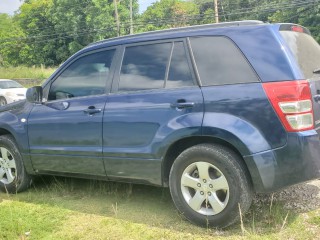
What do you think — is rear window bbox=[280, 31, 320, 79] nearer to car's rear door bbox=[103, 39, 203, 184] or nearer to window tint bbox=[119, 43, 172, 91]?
car's rear door bbox=[103, 39, 203, 184]

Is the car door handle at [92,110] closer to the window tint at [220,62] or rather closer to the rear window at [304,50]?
the window tint at [220,62]

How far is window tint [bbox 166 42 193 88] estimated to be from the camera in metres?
3.62

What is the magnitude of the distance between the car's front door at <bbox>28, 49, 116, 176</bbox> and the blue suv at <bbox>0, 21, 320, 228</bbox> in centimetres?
1

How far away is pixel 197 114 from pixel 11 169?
2730mm

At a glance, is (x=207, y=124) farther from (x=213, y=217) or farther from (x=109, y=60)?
(x=109, y=60)

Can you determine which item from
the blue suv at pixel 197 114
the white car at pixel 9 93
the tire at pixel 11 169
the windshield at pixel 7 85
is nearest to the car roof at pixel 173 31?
the blue suv at pixel 197 114

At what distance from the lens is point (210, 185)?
342cm

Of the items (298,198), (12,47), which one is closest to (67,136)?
(298,198)

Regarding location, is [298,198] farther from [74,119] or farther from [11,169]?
[11,169]

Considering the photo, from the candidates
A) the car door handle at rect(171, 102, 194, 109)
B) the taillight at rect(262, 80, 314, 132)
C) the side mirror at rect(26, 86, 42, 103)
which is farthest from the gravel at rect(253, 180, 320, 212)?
the side mirror at rect(26, 86, 42, 103)

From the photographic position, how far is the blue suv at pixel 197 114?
321 cm

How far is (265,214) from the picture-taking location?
3695mm

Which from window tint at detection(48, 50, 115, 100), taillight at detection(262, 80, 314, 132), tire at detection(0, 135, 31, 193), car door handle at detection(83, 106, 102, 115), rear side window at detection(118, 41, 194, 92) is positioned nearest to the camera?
taillight at detection(262, 80, 314, 132)

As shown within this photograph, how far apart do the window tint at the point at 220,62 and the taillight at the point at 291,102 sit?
212mm
